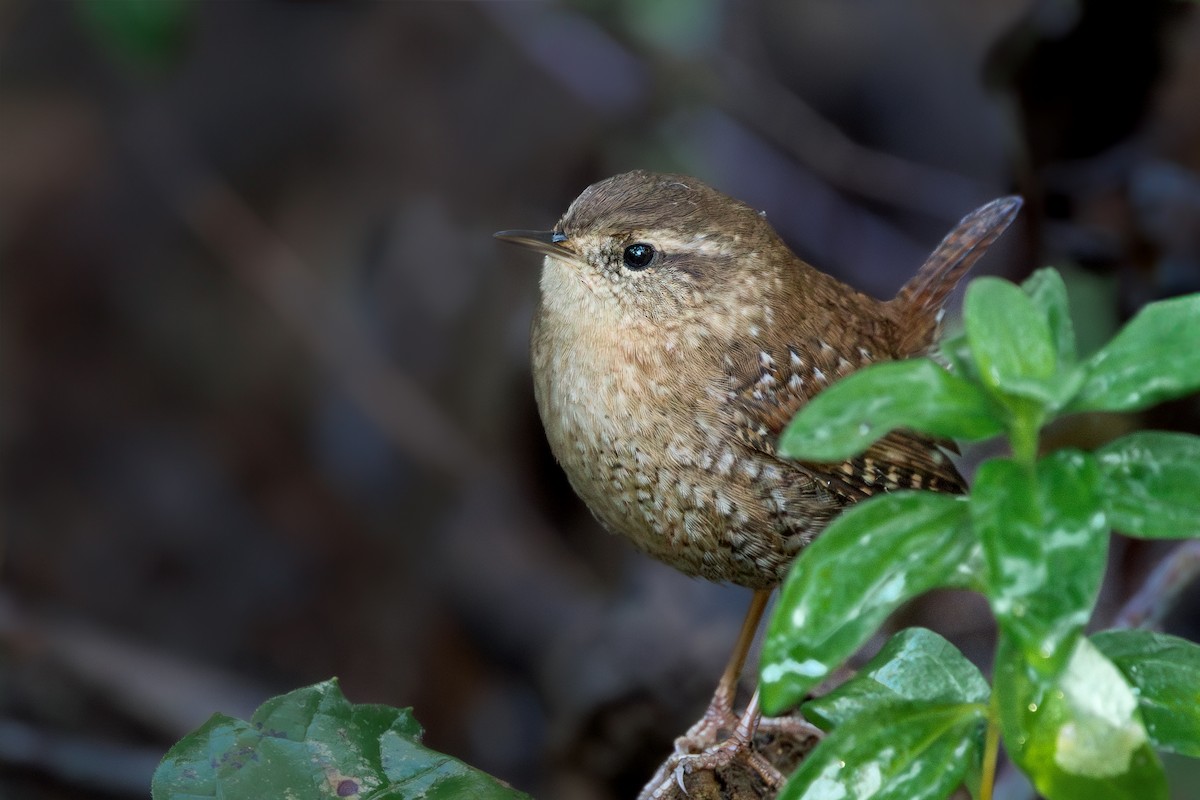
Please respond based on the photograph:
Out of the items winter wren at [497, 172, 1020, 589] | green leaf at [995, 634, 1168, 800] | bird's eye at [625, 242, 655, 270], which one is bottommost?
green leaf at [995, 634, 1168, 800]

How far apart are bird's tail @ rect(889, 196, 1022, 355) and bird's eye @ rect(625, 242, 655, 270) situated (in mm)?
724

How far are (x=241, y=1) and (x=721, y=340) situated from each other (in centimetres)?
445

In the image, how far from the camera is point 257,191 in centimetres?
627

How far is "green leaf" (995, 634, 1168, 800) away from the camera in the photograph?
4.42ft

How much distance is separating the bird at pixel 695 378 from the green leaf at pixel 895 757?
1046mm

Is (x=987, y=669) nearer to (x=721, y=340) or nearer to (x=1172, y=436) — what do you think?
(x=721, y=340)

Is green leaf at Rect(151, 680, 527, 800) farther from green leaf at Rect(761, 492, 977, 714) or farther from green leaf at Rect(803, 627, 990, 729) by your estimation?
green leaf at Rect(761, 492, 977, 714)

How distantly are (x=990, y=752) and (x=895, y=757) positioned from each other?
5.4 inches

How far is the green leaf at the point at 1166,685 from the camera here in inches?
59.3

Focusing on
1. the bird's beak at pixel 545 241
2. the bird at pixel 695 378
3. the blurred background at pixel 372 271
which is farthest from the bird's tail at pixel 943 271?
the blurred background at pixel 372 271

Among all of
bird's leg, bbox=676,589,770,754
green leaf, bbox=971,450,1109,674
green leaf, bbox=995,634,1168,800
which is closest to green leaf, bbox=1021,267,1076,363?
green leaf, bbox=971,450,1109,674

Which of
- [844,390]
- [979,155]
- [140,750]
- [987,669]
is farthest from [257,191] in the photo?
[844,390]

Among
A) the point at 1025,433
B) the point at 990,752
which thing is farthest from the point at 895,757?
the point at 1025,433

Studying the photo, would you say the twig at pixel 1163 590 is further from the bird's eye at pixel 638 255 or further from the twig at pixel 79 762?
the twig at pixel 79 762
